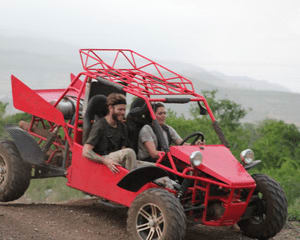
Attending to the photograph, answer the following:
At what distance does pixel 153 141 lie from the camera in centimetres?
650

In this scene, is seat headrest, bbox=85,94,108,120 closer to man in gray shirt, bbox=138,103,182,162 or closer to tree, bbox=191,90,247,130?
man in gray shirt, bbox=138,103,182,162

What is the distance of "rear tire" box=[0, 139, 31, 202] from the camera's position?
7754 millimetres

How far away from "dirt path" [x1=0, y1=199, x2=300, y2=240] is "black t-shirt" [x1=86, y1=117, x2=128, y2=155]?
71 cm

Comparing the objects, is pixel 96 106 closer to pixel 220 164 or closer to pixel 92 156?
pixel 92 156

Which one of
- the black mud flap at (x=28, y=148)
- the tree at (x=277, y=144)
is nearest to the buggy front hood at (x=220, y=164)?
the black mud flap at (x=28, y=148)

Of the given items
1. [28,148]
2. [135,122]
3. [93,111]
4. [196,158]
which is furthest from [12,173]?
[196,158]

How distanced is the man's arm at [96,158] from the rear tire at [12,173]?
61.6 inches

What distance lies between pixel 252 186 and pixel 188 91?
1.67 meters

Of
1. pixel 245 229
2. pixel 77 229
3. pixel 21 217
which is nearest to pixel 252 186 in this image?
pixel 245 229

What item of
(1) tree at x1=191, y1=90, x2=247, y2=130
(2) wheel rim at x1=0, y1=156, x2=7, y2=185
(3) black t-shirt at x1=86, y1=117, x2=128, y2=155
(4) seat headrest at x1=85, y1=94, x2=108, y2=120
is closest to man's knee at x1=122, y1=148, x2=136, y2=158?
(3) black t-shirt at x1=86, y1=117, x2=128, y2=155

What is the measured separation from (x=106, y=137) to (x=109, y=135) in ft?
0.15

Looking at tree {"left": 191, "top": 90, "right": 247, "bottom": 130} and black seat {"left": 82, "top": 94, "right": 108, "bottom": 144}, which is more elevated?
black seat {"left": 82, "top": 94, "right": 108, "bottom": 144}

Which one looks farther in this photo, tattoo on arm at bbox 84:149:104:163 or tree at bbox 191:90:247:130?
tree at bbox 191:90:247:130

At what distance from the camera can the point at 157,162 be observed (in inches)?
241
